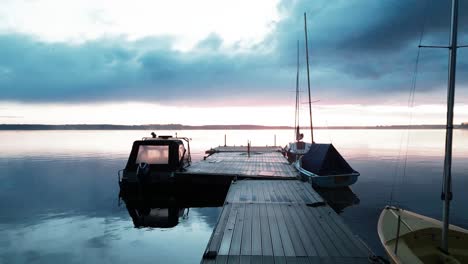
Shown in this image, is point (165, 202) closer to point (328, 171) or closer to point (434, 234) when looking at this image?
point (328, 171)

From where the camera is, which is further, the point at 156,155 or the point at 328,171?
the point at 328,171

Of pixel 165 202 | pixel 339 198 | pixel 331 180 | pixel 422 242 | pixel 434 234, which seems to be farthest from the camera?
pixel 339 198

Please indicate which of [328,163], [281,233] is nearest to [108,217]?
[281,233]

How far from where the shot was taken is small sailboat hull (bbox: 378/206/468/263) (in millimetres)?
6893

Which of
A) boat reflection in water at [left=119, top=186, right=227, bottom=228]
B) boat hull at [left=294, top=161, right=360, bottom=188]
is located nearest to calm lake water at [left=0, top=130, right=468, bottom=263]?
boat reflection in water at [left=119, top=186, right=227, bottom=228]

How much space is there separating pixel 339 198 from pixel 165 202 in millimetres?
11375

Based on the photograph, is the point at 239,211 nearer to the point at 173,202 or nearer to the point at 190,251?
the point at 190,251

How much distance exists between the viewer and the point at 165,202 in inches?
707

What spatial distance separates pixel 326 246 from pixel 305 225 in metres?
1.60

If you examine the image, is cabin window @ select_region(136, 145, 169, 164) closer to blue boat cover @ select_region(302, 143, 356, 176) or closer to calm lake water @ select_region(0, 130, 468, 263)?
calm lake water @ select_region(0, 130, 468, 263)

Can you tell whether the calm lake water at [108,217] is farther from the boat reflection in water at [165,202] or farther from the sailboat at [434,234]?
the sailboat at [434,234]

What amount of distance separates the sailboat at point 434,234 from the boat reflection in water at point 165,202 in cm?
974

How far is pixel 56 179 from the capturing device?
26.0 m

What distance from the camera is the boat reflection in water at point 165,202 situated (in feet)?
49.5
